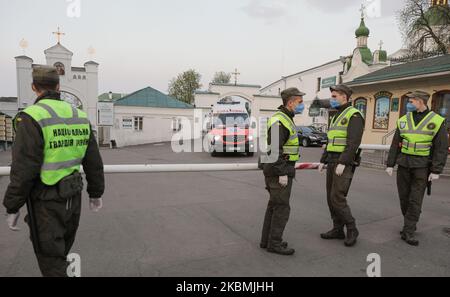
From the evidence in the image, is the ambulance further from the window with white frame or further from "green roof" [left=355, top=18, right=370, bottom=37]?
"green roof" [left=355, top=18, right=370, bottom=37]

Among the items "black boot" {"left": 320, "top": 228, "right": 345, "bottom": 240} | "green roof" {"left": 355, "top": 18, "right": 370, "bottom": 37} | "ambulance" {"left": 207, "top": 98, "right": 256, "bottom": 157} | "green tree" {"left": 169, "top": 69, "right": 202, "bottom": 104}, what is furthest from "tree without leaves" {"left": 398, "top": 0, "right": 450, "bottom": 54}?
"green tree" {"left": 169, "top": 69, "right": 202, "bottom": 104}

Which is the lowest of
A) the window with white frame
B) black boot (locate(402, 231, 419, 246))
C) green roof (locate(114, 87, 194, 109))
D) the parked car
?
black boot (locate(402, 231, 419, 246))

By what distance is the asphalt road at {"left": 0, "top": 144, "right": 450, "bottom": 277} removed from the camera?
3.55m

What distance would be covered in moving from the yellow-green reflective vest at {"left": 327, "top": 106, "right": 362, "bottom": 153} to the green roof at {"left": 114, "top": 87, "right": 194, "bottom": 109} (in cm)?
2751

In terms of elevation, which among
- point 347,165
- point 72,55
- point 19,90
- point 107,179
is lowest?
point 107,179

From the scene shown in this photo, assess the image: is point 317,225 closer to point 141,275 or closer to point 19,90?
point 141,275

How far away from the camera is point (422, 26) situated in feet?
89.2

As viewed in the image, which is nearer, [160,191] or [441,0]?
[160,191]

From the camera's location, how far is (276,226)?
3934 mm

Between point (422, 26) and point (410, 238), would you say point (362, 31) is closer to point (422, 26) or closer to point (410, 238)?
point (422, 26)

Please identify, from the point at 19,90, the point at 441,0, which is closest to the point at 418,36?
the point at 441,0

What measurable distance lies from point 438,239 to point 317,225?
1706 mm

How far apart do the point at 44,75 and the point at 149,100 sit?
29220 mm

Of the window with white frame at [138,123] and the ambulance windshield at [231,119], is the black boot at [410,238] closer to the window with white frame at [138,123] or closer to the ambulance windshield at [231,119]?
the ambulance windshield at [231,119]
